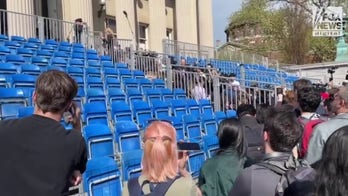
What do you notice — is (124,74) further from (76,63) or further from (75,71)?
(75,71)

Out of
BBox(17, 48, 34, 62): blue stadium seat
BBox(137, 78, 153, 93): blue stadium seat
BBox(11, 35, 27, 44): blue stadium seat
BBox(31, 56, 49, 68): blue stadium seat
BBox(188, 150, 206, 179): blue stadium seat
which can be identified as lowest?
BBox(188, 150, 206, 179): blue stadium seat

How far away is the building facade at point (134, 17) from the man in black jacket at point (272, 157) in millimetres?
15301

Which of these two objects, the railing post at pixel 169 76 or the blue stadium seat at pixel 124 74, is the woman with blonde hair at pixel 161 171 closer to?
the blue stadium seat at pixel 124 74

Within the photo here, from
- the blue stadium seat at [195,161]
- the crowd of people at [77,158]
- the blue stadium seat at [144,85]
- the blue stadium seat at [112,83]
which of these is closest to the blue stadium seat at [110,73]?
the blue stadium seat at [144,85]

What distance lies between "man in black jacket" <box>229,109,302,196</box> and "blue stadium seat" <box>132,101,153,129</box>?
22.6 feet

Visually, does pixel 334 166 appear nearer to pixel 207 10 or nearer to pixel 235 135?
pixel 235 135

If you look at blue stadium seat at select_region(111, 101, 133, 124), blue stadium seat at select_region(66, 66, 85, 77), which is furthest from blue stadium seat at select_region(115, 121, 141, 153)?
blue stadium seat at select_region(66, 66, 85, 77)

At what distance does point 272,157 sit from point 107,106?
8.00 m

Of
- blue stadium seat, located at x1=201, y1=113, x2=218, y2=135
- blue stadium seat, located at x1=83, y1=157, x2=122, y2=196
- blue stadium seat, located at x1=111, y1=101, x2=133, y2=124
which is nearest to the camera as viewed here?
blue stadium seat, located at x1=83, y1=157, x2=122, y2=196

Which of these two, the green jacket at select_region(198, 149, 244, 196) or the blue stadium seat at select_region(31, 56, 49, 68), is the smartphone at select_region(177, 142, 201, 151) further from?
the blue stadium seat at select_region(31, 56, 49, 68)

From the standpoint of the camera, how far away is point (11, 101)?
8.86 m

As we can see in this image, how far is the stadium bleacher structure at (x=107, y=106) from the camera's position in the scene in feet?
17.4

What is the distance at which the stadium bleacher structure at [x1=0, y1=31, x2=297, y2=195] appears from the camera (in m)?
5.30

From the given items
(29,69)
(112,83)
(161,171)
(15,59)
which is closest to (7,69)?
(29,69)
